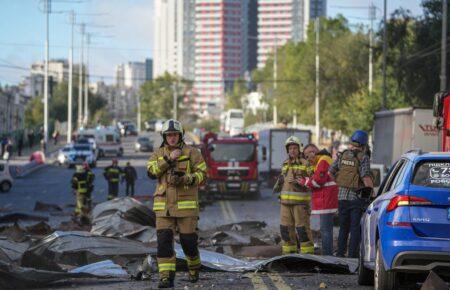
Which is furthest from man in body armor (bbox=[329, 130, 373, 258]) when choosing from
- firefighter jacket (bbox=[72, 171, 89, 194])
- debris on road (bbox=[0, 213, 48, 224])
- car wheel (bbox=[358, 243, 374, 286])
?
firefighter jacket (bbox=[72, 171, 89, 194])

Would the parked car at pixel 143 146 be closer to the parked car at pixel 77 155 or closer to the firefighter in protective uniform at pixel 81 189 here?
the parked car at pixel 77 155

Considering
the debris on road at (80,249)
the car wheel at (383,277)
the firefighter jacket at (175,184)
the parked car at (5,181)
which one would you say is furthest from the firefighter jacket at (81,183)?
the car wheel at (383,277)

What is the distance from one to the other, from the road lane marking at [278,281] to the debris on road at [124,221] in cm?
605

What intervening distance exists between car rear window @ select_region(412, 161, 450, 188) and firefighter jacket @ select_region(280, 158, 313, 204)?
4.78 m

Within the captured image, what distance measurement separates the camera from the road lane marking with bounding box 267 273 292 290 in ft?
36.7

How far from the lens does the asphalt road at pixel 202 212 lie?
11516 mm

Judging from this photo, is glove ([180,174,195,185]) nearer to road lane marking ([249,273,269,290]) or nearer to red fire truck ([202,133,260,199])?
road lane marking ([249,273,269,290])

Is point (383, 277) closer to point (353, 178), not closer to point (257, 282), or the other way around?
point (257, 282)

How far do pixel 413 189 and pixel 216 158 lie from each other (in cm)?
2929

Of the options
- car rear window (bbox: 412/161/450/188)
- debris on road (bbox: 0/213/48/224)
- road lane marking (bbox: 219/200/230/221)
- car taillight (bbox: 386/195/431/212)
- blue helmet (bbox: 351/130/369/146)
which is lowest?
road lane marking (bbox: 219/200/230/221)

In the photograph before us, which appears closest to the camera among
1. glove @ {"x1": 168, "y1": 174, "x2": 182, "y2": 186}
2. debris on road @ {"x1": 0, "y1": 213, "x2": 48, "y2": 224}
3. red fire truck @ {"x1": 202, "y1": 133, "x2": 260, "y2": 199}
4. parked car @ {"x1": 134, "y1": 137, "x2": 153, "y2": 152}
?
glove @ {"x1": 168, "y1": 174, "x2": 182, "y2": 186}

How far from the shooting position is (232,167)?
3825cm

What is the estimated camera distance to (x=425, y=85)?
4866cm

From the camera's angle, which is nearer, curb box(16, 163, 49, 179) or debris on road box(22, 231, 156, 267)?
debris on road box(22, 231, 156, 267)
